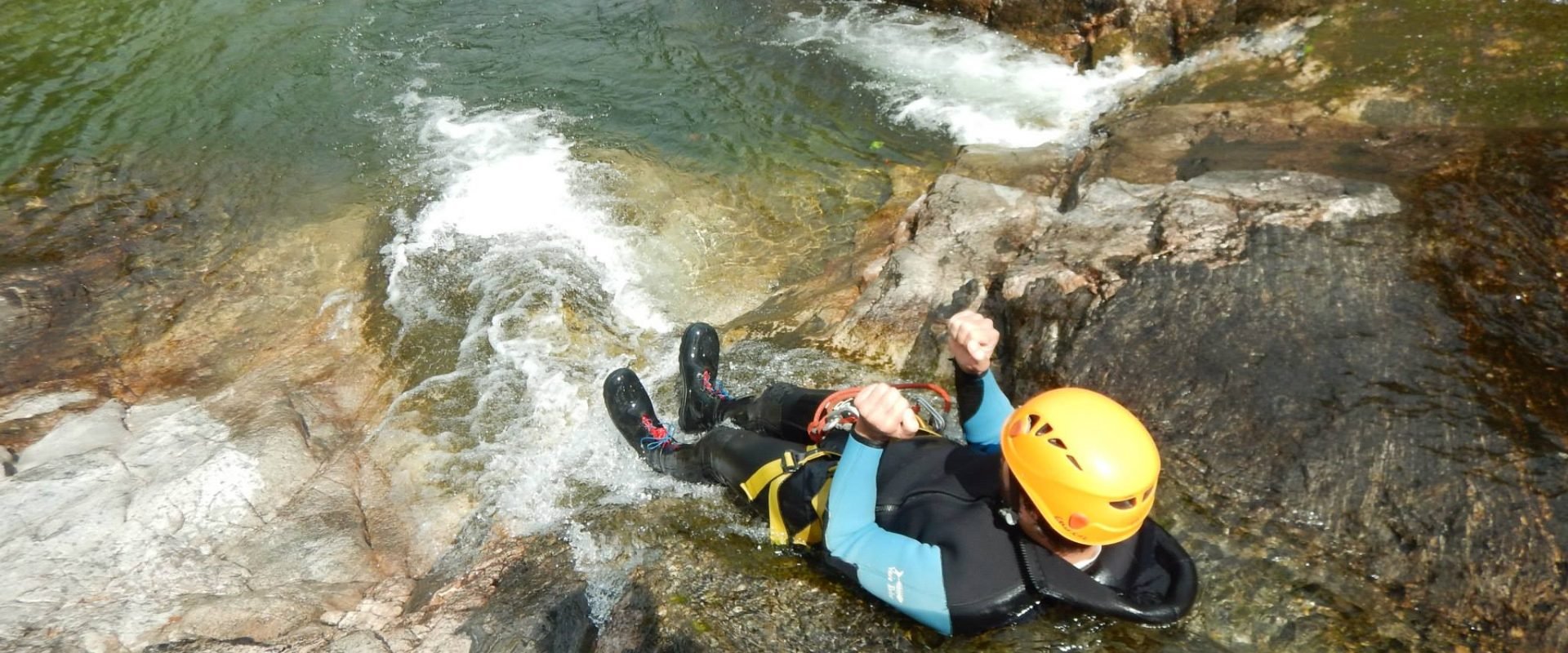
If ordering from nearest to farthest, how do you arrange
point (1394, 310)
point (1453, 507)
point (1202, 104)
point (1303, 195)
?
point (1453, 507), point (1394, 310), point (1303, 195), point (1202, 104)

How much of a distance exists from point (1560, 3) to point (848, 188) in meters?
5.97

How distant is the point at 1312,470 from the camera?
398 centimetres

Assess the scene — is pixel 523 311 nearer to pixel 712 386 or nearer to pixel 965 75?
pixel 712 386

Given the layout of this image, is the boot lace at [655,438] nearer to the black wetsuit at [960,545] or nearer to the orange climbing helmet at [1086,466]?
the black wetsuit at [960,545]

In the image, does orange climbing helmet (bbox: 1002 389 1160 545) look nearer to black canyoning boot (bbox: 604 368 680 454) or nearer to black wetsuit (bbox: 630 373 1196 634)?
black wetsuit (bbox: 630 373 1196 634)

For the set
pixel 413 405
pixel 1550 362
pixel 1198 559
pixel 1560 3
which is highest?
A: pixel 1560 3

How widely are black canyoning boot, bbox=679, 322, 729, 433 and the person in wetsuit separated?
1.22m

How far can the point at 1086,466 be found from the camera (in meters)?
3.03

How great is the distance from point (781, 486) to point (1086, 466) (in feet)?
5.39

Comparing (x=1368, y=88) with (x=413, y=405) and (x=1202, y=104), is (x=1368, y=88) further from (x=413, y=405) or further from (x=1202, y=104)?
(x=413, y=405)

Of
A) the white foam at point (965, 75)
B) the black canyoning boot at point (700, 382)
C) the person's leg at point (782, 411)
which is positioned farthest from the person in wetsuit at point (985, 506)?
the white foam at point (965, 75)

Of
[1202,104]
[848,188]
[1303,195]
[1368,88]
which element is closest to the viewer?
[1303,195]

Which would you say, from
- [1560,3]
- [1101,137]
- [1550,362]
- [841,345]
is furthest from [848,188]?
[1560,3]

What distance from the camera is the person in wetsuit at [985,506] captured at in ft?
10.2
